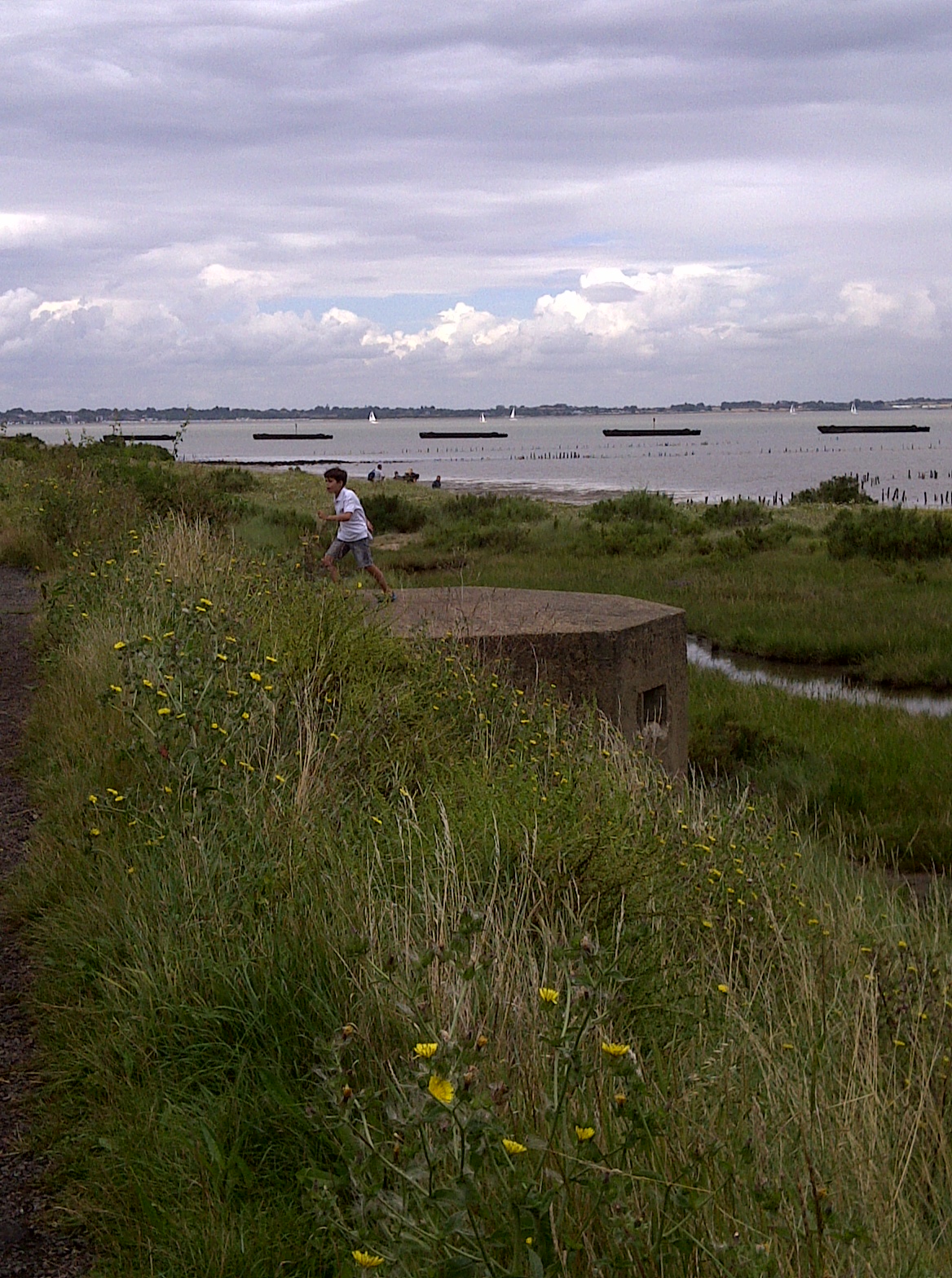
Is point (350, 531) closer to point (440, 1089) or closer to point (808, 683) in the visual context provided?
point (808, 683)

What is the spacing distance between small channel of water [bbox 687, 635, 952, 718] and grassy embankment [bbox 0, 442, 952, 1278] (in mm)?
6593

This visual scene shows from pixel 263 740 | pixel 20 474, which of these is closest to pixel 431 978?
pixel 263 740

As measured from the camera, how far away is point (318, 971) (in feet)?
11.1

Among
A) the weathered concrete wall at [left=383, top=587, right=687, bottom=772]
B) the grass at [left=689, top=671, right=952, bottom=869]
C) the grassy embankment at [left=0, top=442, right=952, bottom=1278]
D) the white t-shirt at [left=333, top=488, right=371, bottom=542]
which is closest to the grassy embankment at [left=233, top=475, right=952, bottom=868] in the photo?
the grass at [left=689, top=671, right=952, bottom=869]

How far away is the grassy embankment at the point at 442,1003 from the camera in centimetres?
221

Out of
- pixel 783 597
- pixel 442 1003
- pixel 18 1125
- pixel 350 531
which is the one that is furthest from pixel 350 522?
pixel 442 1003

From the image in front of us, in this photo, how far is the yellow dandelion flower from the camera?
191 centimetres

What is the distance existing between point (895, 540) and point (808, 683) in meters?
9.03

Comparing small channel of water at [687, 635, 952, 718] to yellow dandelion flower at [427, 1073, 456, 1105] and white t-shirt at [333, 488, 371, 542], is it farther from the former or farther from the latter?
yellow dandelion flower at [427, 1073, 456, 1105]

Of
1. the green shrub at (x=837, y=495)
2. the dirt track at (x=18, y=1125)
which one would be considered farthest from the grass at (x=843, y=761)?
the green shrub at (x=837, y=495)

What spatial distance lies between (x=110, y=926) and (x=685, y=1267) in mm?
2309

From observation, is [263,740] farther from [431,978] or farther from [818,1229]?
[818,1229]

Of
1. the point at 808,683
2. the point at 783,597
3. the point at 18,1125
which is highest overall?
the point at 18,1125

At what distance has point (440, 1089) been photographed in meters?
1.93
